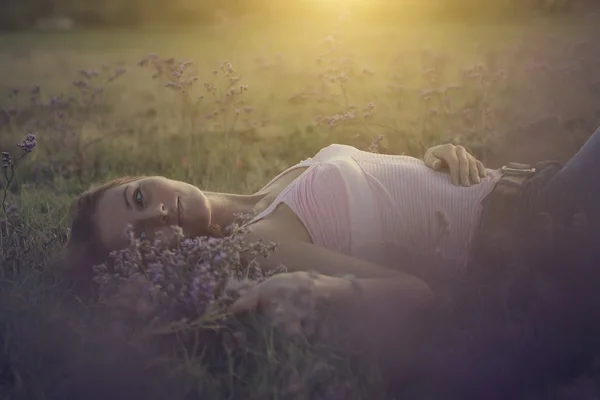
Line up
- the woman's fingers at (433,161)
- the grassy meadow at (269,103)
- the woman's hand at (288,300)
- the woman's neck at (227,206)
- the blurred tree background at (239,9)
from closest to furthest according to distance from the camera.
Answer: the woman's hand at (288,300), the woman's fingers at (433,161), the woman's neck at (227,206), the grassy meadow at (269,103), the blurred tree background at (239,9)

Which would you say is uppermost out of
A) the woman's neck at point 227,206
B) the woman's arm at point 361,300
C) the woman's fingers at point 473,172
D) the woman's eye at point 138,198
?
the woman's fingers at point 473,172

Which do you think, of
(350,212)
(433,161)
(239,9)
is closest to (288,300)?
(350,212)

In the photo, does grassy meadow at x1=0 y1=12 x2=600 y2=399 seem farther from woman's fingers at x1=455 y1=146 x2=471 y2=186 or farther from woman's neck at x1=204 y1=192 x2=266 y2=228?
woman's fingers at x1=455 y1=146 x2=471 y2=186

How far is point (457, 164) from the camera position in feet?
7.63

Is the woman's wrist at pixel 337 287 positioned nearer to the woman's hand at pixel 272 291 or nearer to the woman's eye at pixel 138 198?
the woman's hand at pixel 272 291

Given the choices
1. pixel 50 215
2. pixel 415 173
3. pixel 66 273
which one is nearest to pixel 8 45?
pixel 50 215

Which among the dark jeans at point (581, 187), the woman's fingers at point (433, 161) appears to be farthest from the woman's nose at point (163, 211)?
the dark jeans at point (581, 187)

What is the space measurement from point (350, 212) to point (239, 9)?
280cm

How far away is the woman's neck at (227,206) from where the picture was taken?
97.2 inches

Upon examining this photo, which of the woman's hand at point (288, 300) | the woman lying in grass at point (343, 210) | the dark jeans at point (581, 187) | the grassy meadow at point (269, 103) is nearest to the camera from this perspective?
the woman's hand at point (288, 300)

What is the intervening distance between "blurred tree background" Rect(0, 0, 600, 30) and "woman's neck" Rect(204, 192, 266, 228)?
1807 mm

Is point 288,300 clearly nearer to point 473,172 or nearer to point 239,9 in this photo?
point 473,172

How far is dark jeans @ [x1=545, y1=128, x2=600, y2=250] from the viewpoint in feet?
6.69

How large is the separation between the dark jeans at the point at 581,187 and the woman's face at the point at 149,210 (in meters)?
0.98
